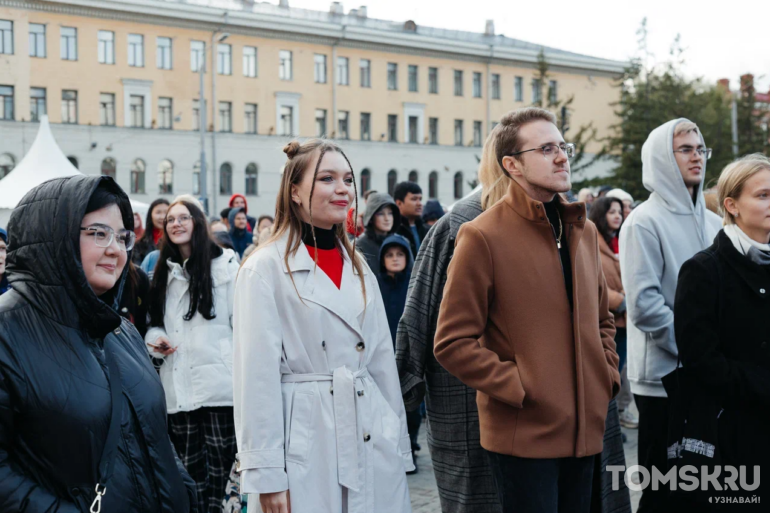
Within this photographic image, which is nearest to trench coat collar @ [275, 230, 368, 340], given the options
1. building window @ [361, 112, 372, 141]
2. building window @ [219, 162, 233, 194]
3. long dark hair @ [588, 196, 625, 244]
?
long dark hair @ [588, 196, 625, 244]

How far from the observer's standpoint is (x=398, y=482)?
10.9ft

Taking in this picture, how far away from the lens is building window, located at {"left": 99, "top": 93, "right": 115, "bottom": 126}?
47.3 m

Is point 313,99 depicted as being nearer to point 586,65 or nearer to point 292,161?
point 586,65

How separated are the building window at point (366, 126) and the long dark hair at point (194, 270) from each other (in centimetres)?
4943

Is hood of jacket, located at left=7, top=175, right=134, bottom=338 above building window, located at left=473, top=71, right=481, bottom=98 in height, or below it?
below

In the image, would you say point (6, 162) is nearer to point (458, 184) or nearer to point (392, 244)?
point (458, 184)

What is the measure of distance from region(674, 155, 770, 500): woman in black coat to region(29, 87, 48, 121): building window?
4655 centimetres

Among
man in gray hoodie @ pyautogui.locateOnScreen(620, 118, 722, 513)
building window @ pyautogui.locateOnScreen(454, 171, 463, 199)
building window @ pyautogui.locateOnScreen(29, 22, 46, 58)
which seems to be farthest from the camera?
building window @ pyautogui.locateOnScreen(454, 171, 463, 199)

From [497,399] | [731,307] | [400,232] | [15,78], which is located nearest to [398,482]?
[497,399]

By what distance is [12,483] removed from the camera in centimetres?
232

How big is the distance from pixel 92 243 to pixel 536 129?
180 cm

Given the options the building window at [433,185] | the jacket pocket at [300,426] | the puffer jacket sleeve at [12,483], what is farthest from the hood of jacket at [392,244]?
the building window at [433,185]

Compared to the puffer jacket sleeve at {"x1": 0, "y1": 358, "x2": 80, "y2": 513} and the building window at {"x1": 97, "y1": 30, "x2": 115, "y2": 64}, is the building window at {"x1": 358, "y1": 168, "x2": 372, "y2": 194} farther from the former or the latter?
the puffer jacket sleeve at {"x1": 0, "y1": 358, "x2": 80, "y2": 513}

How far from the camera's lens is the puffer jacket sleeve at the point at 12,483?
2.31 m
